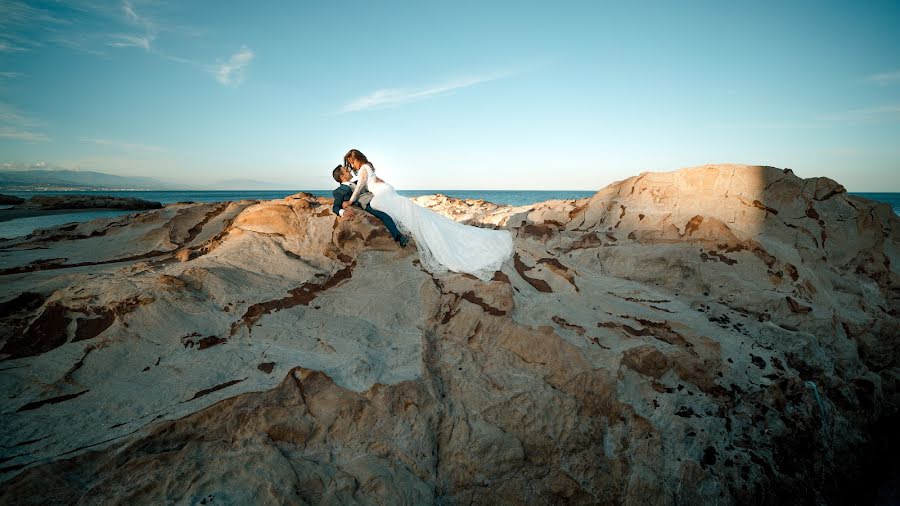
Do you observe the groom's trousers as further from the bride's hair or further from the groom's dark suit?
the bride's hair

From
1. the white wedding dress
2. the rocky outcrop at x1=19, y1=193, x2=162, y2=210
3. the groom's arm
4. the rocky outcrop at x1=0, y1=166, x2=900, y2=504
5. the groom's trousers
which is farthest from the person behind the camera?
the rocky outcrop at x1=19, y1=193, x2=162, y2=210

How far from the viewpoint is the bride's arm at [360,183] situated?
5.57 metres

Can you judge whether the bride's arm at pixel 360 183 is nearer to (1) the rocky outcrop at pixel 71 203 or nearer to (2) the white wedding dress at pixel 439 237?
(2) the white wedding dress at pixel 439 237

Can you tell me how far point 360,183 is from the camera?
561 centimetres

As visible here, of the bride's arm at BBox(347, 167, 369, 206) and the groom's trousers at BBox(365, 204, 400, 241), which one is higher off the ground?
the bride's arm at BBox(347, 167, 369, 206)

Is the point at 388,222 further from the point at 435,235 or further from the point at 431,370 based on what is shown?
the point at 431,370

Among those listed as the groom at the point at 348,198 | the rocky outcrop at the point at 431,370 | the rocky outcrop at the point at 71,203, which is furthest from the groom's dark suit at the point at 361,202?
the rocky outcrop at the point at 71,203

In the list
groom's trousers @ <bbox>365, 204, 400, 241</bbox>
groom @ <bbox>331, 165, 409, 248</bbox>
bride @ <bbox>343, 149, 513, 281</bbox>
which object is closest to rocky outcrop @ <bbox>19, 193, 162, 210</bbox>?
groom @ <bbox>331, 165, 409, 248</bbox>

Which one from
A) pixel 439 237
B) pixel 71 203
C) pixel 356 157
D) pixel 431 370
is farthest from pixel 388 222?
pixel 71 203

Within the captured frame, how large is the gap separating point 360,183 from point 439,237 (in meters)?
1.36

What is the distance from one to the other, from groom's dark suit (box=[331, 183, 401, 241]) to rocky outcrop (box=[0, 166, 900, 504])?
0.14m

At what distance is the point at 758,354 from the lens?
13.1ft

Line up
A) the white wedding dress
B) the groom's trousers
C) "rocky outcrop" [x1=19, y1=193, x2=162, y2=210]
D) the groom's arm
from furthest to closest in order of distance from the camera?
"rocky outcrop" [x1=19, y1=193, x2=162, y2=210], the groom's arm, the groom's trousers, the white wedding dress

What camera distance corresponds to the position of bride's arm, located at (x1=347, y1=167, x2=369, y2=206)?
5573mm
